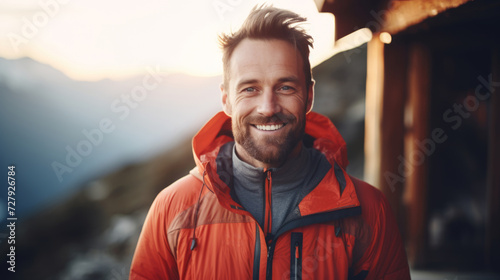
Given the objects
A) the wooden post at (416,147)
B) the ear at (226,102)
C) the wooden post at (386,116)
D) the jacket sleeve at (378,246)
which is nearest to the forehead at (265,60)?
the ear at (226,102)

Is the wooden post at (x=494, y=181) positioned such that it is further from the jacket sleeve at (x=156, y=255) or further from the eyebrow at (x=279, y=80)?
the jacket sleeve at (x=156, y=255)

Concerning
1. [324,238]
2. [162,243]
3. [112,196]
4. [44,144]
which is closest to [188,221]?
[162,243]

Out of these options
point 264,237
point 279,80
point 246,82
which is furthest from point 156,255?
point 279,80

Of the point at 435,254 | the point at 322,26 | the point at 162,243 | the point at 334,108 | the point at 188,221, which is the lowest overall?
the point at 435,254

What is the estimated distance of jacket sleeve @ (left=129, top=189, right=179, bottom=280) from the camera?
5.77 ft

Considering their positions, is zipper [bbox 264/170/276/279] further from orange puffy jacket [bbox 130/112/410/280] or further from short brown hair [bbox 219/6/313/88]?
short brown hair [bbox 219/6/313/88]

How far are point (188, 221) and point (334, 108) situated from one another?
1.80 m

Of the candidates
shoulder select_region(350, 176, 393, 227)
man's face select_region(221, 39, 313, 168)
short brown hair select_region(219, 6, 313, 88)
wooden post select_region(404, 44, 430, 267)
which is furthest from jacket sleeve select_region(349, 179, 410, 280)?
wooden post select_region(404, 44, 430, 267)

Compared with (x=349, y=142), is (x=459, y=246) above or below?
below

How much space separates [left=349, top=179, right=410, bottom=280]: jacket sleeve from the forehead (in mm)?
776

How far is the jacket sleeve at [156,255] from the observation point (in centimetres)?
176

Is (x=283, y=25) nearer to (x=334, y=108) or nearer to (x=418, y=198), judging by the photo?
(x=334, y=108)

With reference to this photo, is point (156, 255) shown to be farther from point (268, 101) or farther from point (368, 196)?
point (368, 196)

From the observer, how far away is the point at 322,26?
96.0 inches
